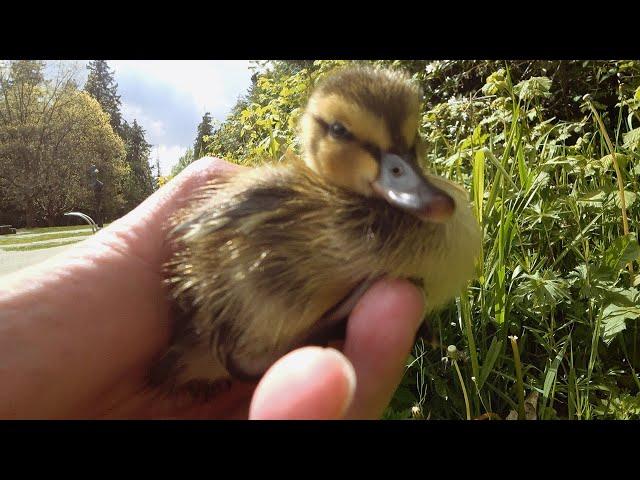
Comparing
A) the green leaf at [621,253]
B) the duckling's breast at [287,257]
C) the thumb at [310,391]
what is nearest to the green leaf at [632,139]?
the green leaf at [621,253]

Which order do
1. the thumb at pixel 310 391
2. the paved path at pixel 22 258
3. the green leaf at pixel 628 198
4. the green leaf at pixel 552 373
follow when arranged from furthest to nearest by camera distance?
the green leaf at pixel 628 198 < the green leaf at pixel 552 373 < the paved path at pixel 22 258 < the thumb at pixel 310 391

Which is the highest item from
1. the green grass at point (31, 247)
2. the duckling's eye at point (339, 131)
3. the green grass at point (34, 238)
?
the duckling's eye at point (339, 131)

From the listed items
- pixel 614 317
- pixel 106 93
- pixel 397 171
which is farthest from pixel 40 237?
pixel 614 317

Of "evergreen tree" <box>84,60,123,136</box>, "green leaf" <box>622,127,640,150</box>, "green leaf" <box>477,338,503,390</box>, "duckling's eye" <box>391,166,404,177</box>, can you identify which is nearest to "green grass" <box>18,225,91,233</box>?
"evergreen tree" <box>84,60,123,136</box>

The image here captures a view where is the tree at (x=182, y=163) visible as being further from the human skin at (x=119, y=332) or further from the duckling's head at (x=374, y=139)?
the duckling's head at (x=374, y=139)
